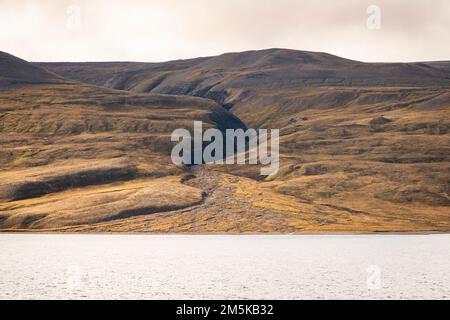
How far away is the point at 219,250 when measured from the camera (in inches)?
4717

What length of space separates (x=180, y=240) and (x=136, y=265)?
2011 inches

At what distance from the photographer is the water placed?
6788 centimetres

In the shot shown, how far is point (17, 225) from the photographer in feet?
559

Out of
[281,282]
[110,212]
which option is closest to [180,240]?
[110,212]

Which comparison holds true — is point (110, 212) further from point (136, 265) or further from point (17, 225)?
point (136, 265)

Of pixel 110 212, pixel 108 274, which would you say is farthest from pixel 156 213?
pixel 108 274

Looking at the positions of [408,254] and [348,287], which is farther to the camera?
[408,254]

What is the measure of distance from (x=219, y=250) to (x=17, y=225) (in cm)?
7240

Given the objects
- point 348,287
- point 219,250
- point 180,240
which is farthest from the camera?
point 180,240

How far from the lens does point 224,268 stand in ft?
296

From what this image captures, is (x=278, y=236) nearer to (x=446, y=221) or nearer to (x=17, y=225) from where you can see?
(x=446, y=221)

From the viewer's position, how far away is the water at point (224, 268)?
67875 millimetres
